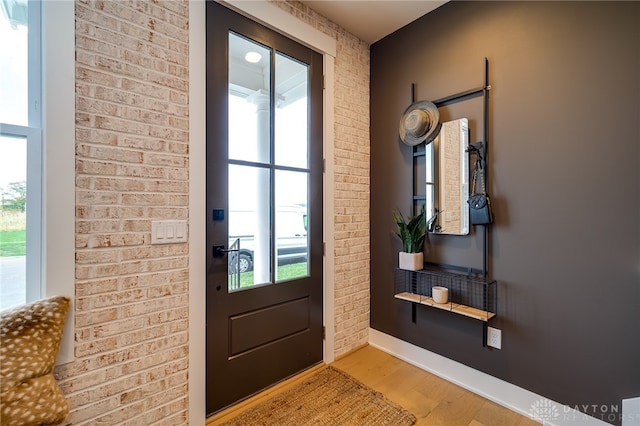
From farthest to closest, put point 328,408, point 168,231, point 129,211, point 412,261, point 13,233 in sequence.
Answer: point 412,261 < point 328,408 < point 168,231 < point 129,211 < point 13,233

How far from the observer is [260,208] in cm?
191

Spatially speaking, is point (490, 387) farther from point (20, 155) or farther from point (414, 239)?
point (20, 155)

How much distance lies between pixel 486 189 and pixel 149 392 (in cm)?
231

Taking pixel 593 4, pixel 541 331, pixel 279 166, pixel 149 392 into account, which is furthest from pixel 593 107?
pixel 149 392

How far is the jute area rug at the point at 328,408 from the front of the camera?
1.63 meters

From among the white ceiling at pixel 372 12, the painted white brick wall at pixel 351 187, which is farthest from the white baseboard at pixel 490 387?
the white ceiling at pixel 372 12

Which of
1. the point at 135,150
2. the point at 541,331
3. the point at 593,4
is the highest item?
the point at 593,4

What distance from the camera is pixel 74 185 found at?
1.25 metres

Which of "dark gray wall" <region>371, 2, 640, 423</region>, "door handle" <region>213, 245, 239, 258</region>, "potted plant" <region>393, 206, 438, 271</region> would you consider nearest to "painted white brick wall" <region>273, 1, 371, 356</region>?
"potted plant" <region>393, 206, 438, 271</region>

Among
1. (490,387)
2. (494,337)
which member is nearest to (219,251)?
(494,337)

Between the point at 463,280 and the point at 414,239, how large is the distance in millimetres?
436

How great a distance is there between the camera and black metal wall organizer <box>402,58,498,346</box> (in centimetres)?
185

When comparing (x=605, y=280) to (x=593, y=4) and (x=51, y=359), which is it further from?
(x=51, y=359)

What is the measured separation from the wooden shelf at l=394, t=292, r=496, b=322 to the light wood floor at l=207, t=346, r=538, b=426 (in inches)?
21.9
